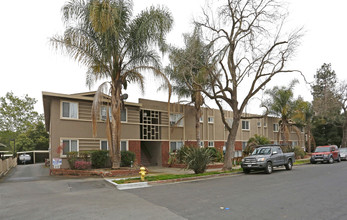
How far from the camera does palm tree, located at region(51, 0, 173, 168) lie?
17.1 metres

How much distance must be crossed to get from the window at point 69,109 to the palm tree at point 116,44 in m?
3.01

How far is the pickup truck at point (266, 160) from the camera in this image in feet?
58.3

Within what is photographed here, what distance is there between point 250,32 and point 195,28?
377cm

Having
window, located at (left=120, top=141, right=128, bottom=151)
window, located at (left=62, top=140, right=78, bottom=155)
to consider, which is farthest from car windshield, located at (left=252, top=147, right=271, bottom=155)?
window, located at (left=62, top=140, right=78, bottom=155)

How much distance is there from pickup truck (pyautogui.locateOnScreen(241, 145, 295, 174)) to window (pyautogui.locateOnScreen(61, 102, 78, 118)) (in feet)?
39.2

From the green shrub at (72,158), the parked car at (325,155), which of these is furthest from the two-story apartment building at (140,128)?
the parked car at (325,155)

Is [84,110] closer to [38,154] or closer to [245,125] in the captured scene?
[245,125]

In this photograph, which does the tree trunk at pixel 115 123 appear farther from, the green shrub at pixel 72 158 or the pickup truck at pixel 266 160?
the pickup truck at pixel 266 160

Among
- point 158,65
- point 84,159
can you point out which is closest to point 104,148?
point 84,159

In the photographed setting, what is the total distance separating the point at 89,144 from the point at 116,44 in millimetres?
7729

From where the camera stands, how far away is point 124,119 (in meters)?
22.7

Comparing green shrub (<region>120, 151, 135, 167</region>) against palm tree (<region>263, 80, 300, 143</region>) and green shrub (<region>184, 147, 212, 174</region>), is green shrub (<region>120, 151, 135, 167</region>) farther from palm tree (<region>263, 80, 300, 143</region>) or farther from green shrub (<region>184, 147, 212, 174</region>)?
palm tree (<region>263, 80, 300, 143</region>)

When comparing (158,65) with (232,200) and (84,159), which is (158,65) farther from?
(232,200)

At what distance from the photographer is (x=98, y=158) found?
19312mm
